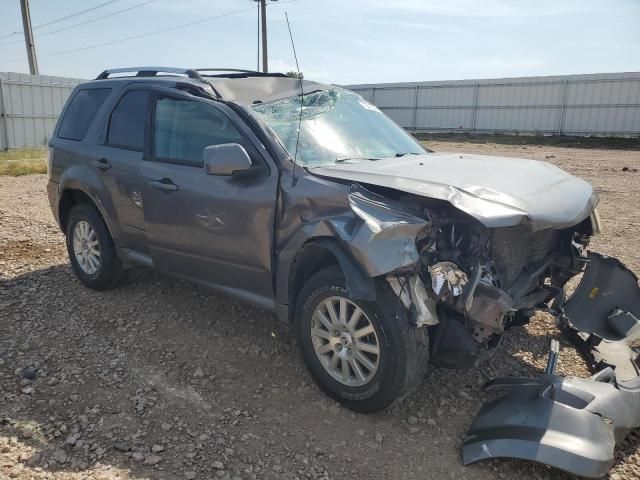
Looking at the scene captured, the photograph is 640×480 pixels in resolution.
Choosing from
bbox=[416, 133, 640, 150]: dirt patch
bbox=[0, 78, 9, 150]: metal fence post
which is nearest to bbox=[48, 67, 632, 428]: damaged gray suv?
bbox=[0, 78, 9, 150]: metal fence post

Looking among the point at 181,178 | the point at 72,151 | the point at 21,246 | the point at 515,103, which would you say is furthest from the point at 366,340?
the point at 515,103

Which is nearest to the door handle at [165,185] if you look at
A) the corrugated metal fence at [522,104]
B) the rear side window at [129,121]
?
the rear side window at [129,121]

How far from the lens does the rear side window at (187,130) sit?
12.1 feet

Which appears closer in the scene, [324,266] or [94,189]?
[324,266]

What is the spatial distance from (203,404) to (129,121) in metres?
2.53

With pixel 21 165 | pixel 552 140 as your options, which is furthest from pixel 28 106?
pixel 552 140

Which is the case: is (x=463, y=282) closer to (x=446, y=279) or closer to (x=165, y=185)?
(x=446, y=279)

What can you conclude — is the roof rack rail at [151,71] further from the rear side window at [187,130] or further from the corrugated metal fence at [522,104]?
the corrugated metal fence at [522,104]

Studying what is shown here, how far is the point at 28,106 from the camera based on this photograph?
19.8 metres

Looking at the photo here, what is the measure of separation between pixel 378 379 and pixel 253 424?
780 millimetres

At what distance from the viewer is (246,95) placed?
3.85m

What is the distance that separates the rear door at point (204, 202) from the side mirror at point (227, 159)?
0.15 meters

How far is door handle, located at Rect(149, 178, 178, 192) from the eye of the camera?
384 centimetres

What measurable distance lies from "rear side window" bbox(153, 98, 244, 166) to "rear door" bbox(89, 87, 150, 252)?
0.22 meters
